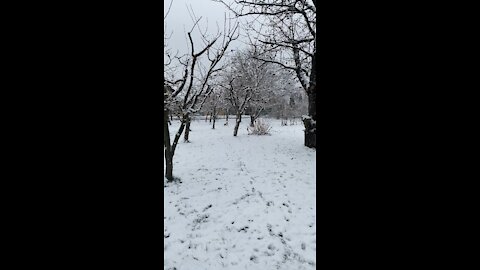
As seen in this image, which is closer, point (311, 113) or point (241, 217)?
point (241, 217)

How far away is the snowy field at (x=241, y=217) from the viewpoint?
2.97 meters

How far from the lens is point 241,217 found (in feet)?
13.4

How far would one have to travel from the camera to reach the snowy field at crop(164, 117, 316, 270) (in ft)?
9.75

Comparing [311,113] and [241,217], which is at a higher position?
[311,113]

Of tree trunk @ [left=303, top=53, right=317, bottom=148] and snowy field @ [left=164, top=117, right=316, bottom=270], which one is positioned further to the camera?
tree trunk @ [left=303, top=53, right=317, bottom=148]
